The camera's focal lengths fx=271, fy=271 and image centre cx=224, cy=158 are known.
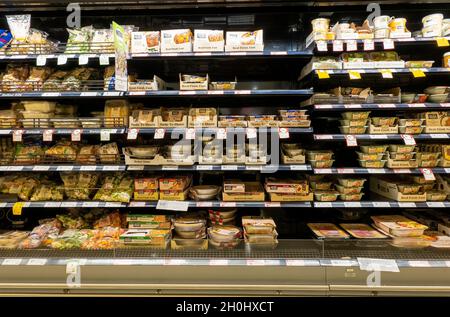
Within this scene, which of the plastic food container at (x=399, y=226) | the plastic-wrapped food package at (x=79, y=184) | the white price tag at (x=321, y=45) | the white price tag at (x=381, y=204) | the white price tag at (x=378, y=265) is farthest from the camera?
the plastic-wrapped food package at (x=79, y=184)

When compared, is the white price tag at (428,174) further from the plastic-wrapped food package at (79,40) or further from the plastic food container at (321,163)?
the plastic-wrapped food package at (79,40)

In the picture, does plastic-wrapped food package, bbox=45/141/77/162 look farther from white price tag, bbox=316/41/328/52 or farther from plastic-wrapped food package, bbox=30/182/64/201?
white price tag, bbox=316/41/328/52

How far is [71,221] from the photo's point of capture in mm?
2555

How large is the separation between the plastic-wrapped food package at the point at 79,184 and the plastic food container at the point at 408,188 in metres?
2.73

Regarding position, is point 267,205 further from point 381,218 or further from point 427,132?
point 427,132

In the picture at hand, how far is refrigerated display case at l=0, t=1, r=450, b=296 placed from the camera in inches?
84.7

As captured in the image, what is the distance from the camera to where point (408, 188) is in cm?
232

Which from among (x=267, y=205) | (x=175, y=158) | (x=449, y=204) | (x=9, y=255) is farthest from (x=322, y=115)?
(x=9, y=255)

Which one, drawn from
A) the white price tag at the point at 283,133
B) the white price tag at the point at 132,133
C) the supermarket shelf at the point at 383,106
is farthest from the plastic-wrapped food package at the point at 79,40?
the supermarket shelf at the point at 383,106

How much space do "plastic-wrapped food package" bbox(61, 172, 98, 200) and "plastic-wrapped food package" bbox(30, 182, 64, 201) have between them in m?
0.06

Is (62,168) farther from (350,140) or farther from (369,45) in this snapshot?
(369,45)

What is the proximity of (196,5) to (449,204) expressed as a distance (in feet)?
9.30

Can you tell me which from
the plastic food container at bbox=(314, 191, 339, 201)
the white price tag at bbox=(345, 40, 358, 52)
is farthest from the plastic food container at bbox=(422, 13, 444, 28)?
the plastic food container at bbox=(314, 191, 339, 201)

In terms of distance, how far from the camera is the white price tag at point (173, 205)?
2.33 metres
